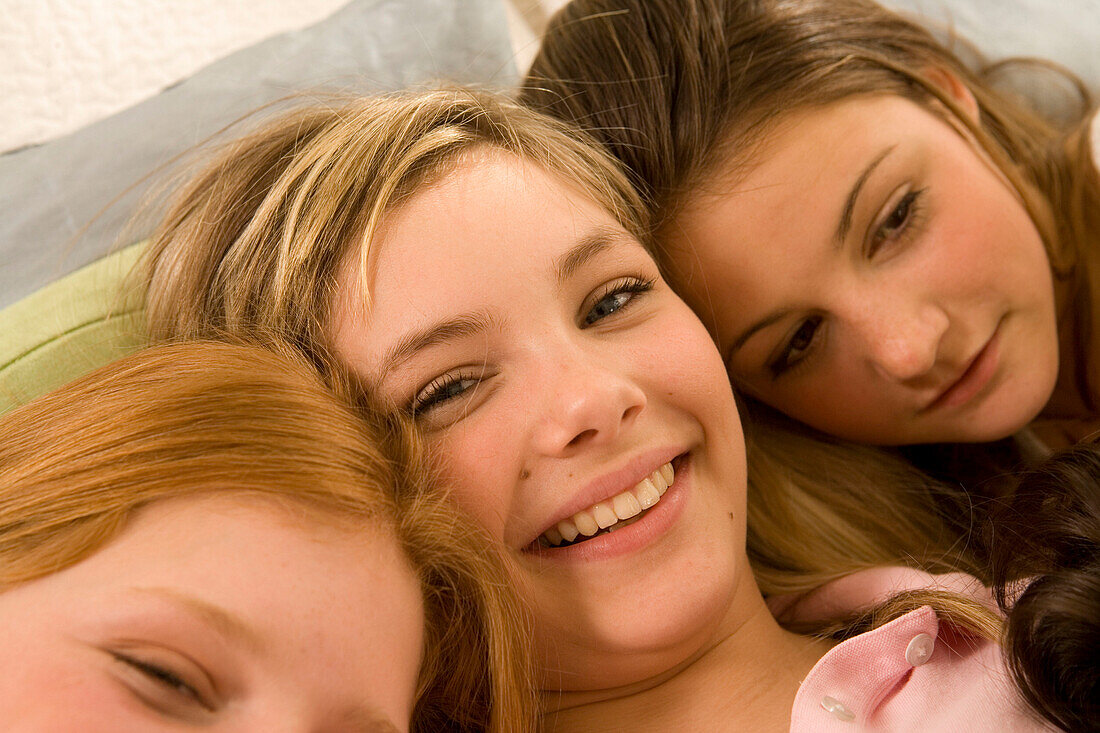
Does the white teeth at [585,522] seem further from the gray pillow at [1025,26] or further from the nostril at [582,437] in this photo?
the gray pillow at [1025,26]

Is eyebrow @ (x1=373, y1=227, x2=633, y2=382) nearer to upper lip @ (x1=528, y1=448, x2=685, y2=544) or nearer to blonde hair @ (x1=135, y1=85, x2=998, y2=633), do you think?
blonde hair @ (x1=135, y1=85, x2=998, y2=633)

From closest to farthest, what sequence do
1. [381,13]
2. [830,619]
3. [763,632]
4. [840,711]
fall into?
[840,711]
[763,632]
[830,619]
[381,13]

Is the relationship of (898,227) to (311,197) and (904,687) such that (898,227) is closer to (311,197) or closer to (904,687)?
(904,687)

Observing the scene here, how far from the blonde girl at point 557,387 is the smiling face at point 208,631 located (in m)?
0.20

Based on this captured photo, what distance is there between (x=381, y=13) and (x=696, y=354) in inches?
38.5

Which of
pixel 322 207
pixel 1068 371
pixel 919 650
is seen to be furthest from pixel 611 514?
pixel 1068 371

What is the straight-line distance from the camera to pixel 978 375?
1.39 m

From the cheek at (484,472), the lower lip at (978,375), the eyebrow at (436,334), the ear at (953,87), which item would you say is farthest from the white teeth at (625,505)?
the ear at (953,87)

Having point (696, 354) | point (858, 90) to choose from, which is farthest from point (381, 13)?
point (696, 354)

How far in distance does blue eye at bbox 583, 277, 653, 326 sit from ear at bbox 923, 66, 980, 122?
0.76 metres

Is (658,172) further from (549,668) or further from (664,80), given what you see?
(549,668)

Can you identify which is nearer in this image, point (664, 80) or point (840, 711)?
point (840, 711)

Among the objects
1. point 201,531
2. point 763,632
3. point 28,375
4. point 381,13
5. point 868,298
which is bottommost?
point 763,632

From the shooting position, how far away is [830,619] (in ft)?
4.14
